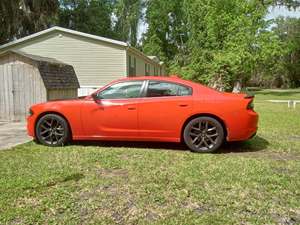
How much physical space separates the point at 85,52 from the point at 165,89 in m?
13.5

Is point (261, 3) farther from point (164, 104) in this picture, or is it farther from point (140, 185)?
point (140, 185)

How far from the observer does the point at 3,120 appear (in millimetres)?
11438

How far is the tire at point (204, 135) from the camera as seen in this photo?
21.7ft

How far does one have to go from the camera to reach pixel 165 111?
22.2ft

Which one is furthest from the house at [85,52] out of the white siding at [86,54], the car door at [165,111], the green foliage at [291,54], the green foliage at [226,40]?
the green foliage at [291,54]

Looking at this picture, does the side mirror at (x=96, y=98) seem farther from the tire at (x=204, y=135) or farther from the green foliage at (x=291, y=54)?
the green foliage at (x=291, y=54)

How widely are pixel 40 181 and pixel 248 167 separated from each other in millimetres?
2961

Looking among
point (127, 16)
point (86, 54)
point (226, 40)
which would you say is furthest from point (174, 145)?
point (127, 16)

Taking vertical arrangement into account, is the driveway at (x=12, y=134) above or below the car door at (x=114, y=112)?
below

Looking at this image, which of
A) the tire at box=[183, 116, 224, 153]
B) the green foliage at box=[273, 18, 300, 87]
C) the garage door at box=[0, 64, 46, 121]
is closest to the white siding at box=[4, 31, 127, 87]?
the garage door at box=[0, 64, 46, 121]

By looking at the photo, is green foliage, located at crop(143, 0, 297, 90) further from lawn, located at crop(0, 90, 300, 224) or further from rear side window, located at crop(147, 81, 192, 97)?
lawn, located at crop(0, 90, 300, 224)

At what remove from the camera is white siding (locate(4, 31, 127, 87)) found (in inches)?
753

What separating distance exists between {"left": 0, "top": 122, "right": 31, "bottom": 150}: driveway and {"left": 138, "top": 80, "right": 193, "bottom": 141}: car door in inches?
108

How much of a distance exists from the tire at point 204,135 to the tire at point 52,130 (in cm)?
232
